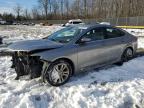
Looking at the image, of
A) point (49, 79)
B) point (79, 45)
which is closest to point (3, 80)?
point (49, 79)

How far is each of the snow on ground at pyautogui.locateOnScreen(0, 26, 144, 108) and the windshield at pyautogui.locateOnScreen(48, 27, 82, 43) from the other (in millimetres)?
1158

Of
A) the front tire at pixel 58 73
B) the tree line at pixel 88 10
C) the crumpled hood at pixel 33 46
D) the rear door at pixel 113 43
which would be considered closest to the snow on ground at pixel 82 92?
the front tire at pixel 58 73

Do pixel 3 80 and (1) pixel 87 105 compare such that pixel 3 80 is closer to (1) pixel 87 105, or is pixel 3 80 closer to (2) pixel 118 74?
(1) pixel 87 105

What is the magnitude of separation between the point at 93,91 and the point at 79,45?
149 cm

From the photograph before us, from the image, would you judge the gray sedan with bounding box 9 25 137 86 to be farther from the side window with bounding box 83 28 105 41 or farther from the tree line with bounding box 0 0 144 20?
the tree line with bounding box 0 0 144 20

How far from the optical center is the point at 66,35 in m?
6.96

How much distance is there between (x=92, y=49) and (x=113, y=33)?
1471 millimetres

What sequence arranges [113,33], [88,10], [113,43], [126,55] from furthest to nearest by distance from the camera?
[88,10]
[126,55]
[113,33]
[113,43]

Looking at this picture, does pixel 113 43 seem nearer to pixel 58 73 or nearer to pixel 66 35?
pixel 66 35

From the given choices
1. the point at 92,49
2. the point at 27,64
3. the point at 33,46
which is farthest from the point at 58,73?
the point at 92,49

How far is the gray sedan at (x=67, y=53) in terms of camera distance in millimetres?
5824

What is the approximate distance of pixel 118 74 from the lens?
698cm

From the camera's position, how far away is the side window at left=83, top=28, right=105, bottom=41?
6.82 meters

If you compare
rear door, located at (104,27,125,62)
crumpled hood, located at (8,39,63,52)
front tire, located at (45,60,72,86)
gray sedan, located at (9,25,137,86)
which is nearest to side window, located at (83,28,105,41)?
gray sedan, located at (9,25,137,86)
